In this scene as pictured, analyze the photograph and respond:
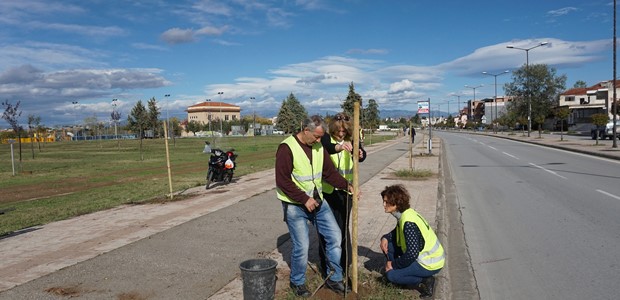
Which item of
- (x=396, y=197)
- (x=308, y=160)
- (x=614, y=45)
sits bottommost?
(x=396, y=197)

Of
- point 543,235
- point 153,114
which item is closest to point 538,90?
point 153,114

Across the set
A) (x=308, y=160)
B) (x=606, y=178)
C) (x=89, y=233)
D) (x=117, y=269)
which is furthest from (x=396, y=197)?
(x=606, y=178)

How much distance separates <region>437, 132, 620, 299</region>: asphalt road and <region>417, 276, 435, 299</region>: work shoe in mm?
529

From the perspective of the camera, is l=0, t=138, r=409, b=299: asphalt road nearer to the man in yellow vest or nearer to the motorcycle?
the man in yellow vest

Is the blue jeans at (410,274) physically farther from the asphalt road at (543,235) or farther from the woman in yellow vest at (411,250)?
the asphalt road at (543,235)

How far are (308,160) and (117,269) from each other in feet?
8.87

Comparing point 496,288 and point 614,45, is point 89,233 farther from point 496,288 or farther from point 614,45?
point 614,45

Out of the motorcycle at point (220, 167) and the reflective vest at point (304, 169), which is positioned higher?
the reflective vest at point (304, 169)

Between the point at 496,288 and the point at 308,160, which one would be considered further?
the point at 496,288

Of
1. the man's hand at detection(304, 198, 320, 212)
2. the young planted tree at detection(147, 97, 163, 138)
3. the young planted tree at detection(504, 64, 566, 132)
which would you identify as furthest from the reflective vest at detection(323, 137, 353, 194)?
the young planted tree at detection(504, 64, 566, 132)

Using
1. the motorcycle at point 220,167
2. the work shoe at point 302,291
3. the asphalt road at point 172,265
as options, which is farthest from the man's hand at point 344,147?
the motorcycle at point 220,167

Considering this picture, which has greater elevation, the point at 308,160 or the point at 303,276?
the point at 308,160

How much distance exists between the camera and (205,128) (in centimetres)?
14138

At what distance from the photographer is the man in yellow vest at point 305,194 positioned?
13.7ft
